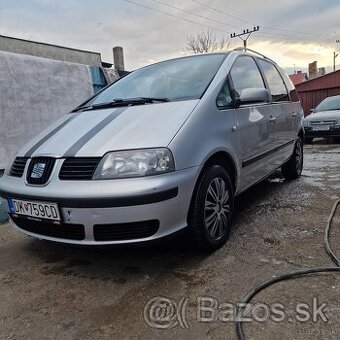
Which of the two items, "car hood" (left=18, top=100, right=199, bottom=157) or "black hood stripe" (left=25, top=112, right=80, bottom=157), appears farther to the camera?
"black hood stripe" (left=25, top=112, right=80, bottom=157)

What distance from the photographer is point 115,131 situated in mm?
2598

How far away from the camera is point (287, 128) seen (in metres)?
4.57

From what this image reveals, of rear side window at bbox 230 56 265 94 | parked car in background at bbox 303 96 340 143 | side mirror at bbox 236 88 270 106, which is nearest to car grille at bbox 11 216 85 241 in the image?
side mirror at bbox 236 88 270 106

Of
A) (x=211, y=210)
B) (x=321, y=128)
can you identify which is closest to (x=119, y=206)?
(x=211, y=210)

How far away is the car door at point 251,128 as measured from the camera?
3.29m

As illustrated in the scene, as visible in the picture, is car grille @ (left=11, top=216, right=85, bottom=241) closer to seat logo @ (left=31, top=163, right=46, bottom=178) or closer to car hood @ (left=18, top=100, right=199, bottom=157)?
seat logo @ (left=31, top=163, right=46, bottom=178)

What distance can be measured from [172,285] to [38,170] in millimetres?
1224

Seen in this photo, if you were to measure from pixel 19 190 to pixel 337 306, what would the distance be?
7.13 ft

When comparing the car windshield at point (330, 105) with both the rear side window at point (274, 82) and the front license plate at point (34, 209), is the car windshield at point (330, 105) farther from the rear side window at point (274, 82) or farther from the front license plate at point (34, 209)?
the front license plate at point (34, 209)

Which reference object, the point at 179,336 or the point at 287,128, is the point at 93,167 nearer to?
the point at 179,336

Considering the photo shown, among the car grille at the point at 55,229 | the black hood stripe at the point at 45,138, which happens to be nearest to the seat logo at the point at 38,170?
the black hood stripe at the point at 45,138

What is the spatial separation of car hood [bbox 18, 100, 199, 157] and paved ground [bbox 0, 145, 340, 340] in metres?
0.81

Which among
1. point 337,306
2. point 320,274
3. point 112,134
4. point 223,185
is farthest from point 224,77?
point 337,306

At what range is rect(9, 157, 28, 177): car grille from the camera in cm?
277
